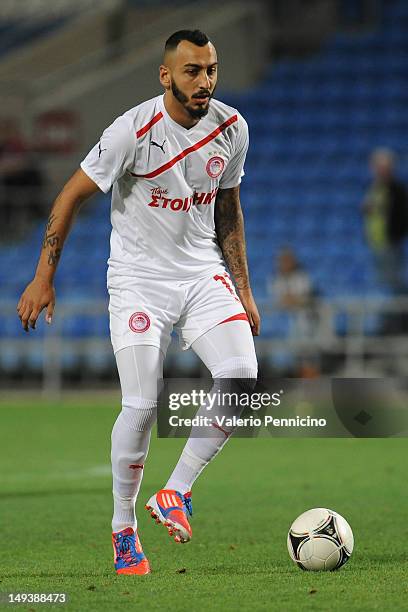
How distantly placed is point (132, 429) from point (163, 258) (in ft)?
2.59

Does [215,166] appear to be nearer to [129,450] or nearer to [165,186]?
[165,186]

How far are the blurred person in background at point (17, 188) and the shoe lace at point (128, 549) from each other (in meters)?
16.5

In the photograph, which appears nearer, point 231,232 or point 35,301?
point 35,301

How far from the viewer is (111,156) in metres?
5.56

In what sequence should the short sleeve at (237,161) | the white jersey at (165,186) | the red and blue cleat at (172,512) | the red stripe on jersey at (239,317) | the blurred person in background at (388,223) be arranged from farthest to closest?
the blurred person in background at (388,223)
the short sleeve at (237,161)
the red stripe on jersey at (239,317)
the white jersey at (165,186)
the red and blue cleat at (172,512)

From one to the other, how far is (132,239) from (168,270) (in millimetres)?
218

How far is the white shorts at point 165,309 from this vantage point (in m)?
5.69

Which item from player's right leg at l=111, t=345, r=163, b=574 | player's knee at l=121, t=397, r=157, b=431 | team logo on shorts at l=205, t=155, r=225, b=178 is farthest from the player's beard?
player's knee at l=121, t=397, r=157, b=431

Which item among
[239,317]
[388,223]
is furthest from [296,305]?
[239,317]

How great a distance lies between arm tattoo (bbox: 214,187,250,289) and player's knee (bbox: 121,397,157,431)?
2.77ft

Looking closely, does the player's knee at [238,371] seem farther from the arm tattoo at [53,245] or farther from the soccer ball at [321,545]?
the arm tattoo at [53,245]

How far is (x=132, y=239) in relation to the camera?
5.82m

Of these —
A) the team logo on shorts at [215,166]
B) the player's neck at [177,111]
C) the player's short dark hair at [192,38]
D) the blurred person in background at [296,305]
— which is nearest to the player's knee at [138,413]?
the team logo on shorts at [215,166]

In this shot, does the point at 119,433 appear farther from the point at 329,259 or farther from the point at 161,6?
the point at 161,6
